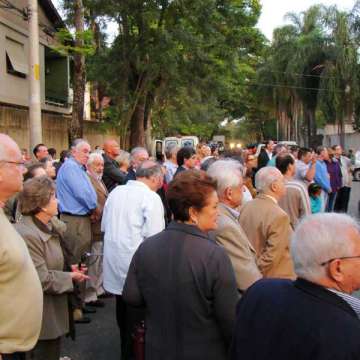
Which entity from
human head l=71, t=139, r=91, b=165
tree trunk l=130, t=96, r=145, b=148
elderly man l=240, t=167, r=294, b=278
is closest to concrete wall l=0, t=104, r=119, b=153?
tree trunk l=130, t=96, r=145, b=148

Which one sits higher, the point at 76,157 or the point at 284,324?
the point at 76,157

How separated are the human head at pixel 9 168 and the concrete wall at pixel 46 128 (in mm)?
14828

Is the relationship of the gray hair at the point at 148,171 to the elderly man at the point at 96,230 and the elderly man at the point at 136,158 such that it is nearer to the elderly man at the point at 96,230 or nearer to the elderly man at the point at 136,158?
the elderly man at the point at 96,230

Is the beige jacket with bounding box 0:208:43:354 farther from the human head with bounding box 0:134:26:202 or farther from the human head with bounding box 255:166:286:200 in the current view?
the human head with bounding box 255:166:286:200

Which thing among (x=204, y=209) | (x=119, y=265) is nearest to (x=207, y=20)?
(x=119, y=265)

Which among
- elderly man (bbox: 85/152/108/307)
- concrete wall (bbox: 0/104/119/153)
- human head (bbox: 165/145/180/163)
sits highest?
concrete wall (bbox: 0/104/119/153)

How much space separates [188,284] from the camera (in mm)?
2760

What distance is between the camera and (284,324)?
195 centimetres

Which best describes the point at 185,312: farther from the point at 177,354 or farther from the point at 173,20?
the point at 173,20

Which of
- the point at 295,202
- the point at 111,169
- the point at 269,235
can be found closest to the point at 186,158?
the point at 111,169

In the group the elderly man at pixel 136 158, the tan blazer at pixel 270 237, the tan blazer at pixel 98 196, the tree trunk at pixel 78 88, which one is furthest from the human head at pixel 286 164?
the tree trunk at pixel 78 88

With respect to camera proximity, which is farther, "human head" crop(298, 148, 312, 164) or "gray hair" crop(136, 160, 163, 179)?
"human head" crop(298, 148, 312, 164)

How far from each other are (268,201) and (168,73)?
15.2m

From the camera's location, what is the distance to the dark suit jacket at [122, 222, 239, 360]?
9.00ft
